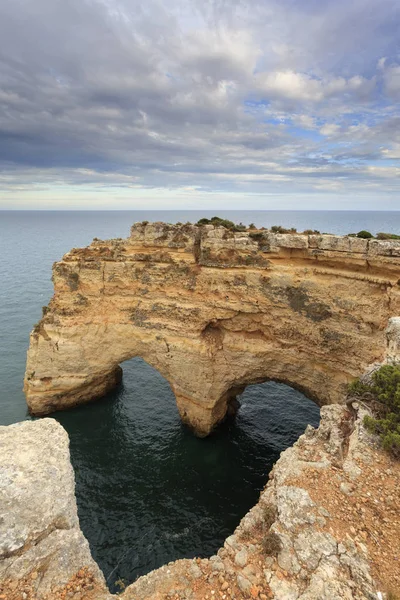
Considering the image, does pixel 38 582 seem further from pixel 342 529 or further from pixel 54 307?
pixel 54 307

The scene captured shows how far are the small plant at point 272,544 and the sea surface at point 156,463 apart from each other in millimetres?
10006

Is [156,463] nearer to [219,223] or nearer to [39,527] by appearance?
[39,527]

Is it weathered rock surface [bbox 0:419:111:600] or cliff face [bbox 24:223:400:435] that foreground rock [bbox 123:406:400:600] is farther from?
cliff face [bbox 24:223:400:435]

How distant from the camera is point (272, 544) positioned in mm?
8148

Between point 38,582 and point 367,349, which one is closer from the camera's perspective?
point 38,582

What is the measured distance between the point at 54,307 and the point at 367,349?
22.3 m

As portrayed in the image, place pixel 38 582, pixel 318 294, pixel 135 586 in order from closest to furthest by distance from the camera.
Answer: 1. pixel 38 582
2. pixel 135 586
3. pixel 318 294

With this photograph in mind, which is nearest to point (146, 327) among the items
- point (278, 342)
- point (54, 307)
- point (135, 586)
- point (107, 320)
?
point (107, 320)

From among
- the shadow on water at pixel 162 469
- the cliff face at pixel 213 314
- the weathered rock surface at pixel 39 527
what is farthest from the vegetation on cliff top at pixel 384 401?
the shadow on water at pixel 162 469

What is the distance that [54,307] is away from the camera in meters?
26.6

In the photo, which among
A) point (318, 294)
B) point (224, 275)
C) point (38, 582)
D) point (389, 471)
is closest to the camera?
point (38, 582)

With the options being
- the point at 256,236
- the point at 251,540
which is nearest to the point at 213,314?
the point at 256,236

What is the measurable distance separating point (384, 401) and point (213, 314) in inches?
516

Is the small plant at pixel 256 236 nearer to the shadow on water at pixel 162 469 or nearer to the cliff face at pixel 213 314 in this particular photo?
the cliff face at pixel 213 314
